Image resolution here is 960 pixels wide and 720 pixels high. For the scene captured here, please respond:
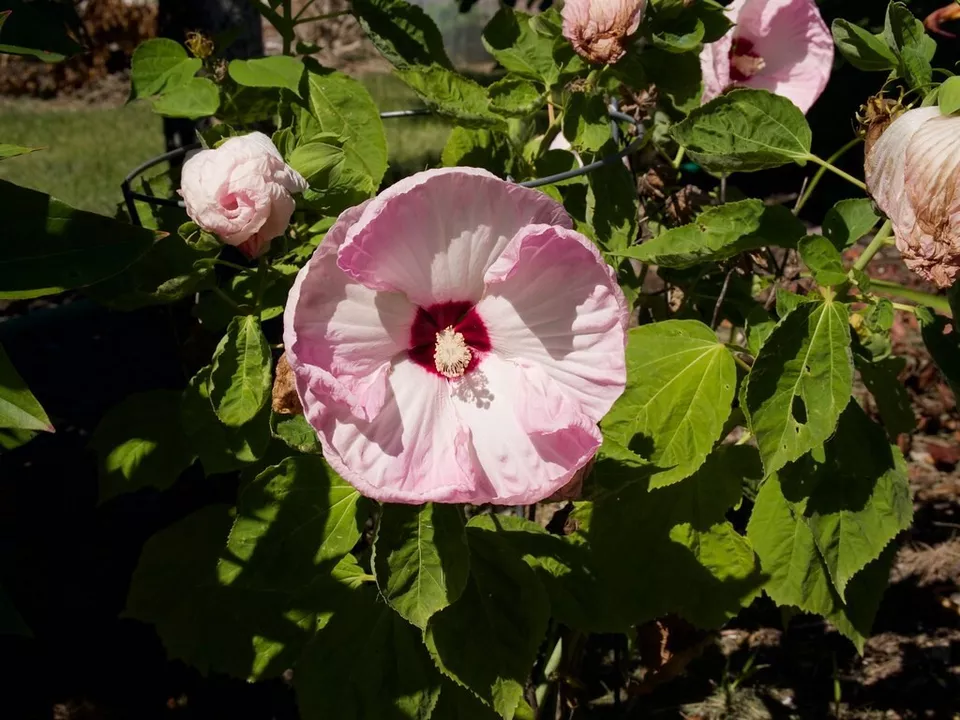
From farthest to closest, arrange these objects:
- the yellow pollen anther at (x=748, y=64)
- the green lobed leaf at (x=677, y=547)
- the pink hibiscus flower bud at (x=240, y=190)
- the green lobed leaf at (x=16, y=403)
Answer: the yellow pollen anther at (x=748, y=64) < the green lobed leaf at (x=677, y=547) < the pink hibiscus flower bud at (x=240, y=190) < the green lobed leaf at (x=16, y=403)

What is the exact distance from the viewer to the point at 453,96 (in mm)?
1442

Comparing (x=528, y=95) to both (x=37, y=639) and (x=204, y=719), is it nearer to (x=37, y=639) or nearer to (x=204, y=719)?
(x=204, y=719)

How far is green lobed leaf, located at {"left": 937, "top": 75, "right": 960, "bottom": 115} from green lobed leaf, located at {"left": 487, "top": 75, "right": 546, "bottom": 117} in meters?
0.62

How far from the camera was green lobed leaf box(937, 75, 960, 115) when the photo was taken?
115cm

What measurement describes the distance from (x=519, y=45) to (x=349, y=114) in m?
0.32

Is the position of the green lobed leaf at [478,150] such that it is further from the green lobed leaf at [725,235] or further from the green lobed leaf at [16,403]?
the green lobed leaf at [16,403]

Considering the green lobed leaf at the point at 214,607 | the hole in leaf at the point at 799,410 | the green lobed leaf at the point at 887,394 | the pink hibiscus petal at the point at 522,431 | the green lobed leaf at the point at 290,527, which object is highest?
the pink hibiscus petal at the point at 522,431

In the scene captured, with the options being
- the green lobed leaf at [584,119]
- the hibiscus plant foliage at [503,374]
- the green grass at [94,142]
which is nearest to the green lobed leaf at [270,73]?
the hibiscus plant foliage at [503,374]

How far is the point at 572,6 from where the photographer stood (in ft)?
4.31

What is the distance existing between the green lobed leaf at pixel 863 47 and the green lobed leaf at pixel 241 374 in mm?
1036

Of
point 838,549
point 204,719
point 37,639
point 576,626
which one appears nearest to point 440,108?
point 576,626

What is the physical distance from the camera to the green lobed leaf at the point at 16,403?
95 cm

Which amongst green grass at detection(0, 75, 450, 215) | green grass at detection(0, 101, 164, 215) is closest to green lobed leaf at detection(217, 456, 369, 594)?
green grass at detection(0, 75, 450, 215)

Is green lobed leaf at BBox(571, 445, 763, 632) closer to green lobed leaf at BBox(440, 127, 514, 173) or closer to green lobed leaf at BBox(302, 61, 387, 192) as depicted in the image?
green lobed leaf at BBox(440, 127, 514, 173)
